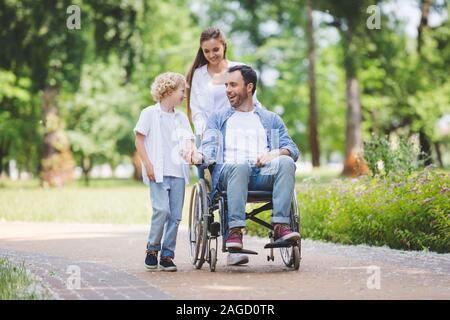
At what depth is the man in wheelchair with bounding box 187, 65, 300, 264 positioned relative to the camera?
21.5ft

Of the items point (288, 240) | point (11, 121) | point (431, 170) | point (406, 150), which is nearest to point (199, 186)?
point (288, 240)

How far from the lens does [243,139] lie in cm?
700

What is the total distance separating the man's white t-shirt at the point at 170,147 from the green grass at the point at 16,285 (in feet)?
4.63

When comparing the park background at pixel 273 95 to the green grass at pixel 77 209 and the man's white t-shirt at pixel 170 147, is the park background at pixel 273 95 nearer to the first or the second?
the green grass at pixel 77 209

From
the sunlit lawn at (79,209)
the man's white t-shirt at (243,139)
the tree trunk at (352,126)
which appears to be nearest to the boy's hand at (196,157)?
the man's white t-shirt at (243,139)

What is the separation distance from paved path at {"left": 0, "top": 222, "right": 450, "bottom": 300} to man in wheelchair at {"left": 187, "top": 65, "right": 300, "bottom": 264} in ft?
1.64

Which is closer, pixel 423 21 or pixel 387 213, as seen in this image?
pixel 387 213

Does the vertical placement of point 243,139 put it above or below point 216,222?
above

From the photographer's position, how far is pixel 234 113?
7094 mm

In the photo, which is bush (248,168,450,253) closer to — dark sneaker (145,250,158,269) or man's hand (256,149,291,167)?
man's hand (256,149,291,167)

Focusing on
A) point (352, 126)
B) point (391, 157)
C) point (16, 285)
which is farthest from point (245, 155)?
point (352, 126)

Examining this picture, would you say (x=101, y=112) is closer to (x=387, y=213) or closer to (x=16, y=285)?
(x=387, y=213)

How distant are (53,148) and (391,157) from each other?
16.7 m

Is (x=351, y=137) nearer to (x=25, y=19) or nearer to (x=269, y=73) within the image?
(x=25, y=19)
